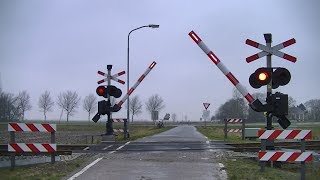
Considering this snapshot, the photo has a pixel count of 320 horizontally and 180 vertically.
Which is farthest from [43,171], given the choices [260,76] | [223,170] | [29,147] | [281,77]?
[281,77]

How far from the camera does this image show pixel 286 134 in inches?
455

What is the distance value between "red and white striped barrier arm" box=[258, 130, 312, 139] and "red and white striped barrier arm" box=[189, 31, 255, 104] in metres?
1.59

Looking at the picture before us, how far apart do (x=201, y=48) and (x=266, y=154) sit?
448 cm

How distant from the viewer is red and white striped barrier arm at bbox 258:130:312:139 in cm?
1142

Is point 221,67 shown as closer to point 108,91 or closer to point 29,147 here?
point 29,147

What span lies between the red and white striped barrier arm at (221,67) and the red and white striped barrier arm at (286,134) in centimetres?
159

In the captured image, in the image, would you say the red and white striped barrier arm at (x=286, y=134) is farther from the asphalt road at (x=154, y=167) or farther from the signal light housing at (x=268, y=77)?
the asphalt road at (x=154, y=167)

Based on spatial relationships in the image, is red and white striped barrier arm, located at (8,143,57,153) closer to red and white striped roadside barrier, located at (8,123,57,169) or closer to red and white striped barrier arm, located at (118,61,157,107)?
red and white striped roadside barrier, located at (8,123,57,169)

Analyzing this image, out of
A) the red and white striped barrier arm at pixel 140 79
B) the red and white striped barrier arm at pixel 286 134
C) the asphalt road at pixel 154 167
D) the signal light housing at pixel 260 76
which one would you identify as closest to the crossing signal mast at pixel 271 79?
the signal light housing at pixel 260 76

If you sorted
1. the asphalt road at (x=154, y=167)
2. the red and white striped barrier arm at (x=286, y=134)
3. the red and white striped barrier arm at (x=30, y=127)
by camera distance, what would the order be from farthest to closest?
the red and white striped barrier arm at (x=30, y=127)
the red and white striped barrier arm at (x=286, y=134)
the asphalt road at (x=154, y=167)

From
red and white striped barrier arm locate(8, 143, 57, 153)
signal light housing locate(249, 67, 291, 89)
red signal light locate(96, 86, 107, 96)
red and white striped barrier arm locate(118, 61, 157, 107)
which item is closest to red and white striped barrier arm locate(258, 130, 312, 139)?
signal light housing locate(249, 67, 291, 89)

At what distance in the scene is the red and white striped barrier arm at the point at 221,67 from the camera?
1355 cm

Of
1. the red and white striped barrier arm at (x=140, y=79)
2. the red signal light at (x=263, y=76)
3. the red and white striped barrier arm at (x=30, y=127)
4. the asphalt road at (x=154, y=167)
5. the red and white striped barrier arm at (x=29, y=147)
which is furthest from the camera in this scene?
the red and white striped barrier arm at (x=140, y=79)

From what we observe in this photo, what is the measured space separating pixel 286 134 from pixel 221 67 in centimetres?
343
